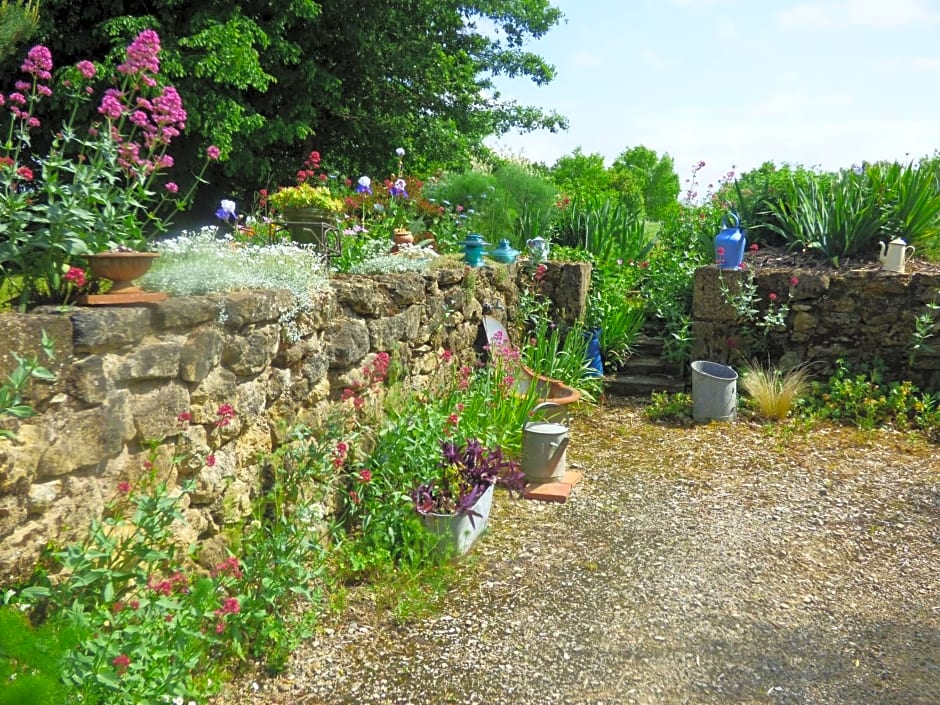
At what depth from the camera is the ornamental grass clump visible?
6500 mm

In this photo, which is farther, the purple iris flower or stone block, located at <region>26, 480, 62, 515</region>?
the purple iris flower

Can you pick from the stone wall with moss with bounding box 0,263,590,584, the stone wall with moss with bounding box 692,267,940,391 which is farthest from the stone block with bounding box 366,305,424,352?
the stone wall with moss with bounding box 692,267,940,391

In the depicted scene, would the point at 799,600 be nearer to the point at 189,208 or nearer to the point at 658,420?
the point at 658,420

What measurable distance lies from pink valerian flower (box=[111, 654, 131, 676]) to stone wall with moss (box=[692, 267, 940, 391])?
611 cm

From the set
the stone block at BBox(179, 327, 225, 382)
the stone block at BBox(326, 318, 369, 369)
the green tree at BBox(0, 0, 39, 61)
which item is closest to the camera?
the stone block at BBox(179, 327, 225, 382)

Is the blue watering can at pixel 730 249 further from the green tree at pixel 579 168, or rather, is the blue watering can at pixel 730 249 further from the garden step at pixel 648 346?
the green tree at pixel 579 168

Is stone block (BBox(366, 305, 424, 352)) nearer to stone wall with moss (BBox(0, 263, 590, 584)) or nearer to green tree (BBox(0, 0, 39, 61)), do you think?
stone wall with moss (BBox(0, 263, 590, 584))

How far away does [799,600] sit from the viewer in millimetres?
3537

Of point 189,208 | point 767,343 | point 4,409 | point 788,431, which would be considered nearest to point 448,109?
point 189,208

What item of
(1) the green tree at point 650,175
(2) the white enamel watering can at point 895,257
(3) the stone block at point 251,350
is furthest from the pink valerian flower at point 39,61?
(1) the green tree at point 650,175

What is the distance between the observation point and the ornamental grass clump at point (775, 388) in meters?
6.50

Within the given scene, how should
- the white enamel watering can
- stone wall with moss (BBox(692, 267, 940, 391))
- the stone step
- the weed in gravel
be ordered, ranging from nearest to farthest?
1. the weed in gravel
2. stone wall with moss (BBox(692, 267, 940, 391))
3. the white enamel watering can
4. the stone step

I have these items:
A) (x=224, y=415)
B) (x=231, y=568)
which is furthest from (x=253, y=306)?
(x=231, y=568)

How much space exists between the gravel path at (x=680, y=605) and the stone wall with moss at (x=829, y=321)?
1728 mm
